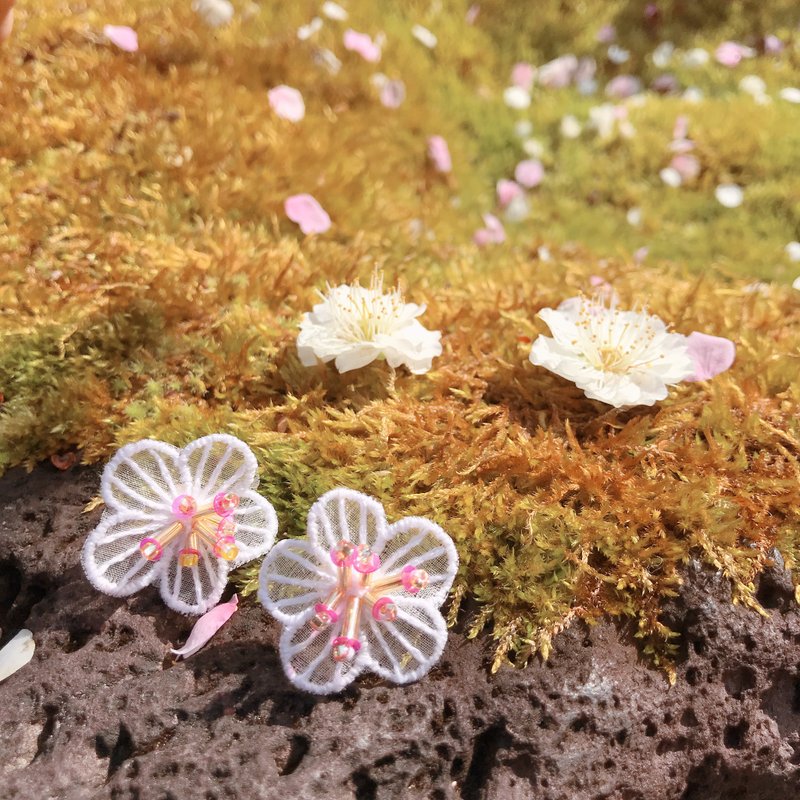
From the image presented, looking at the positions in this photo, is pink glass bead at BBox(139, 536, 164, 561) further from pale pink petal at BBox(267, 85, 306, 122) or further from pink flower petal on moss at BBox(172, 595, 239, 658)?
pale pink petal at BBox(267, 85, 306, 122)

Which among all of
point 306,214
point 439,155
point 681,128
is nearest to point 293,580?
point 306,214

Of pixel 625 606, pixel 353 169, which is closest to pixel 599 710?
pixel 625 606

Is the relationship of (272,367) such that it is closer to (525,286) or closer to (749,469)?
(525,286)

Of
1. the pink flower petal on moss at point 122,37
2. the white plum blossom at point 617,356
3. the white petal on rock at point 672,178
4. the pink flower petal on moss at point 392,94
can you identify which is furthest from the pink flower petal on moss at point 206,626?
the white petal on rock at point 672,178

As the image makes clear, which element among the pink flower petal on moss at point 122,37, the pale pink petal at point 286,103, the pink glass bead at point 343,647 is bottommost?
the pink glass bead at point 343,647

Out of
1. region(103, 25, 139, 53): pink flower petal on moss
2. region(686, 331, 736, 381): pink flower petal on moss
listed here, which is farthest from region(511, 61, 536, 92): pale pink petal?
region(686, 331, 736, 381): pink flower petal on moss

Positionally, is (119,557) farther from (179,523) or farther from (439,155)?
(439,155)

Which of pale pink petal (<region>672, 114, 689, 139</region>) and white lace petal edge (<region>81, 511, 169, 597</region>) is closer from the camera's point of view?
white lace petal edge (<region>81, 511, 169, 597</region>)

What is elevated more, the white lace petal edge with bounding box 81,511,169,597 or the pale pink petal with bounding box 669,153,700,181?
the pale pink petal with bounding box 669,153,700,181

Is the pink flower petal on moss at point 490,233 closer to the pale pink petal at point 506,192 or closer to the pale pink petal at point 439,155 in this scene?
the pale pink petal at point 506,192
